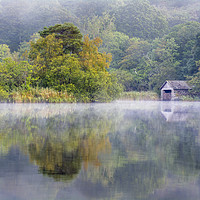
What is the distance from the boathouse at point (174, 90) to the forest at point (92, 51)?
1424 millimetres

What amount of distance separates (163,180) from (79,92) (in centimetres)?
2821

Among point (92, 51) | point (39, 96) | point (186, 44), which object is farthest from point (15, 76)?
point (186, 44)

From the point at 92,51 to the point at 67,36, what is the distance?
117 inches

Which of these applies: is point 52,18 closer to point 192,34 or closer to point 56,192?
point 192,34

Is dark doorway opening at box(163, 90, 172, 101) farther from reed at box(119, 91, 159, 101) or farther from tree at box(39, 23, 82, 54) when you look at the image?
tree at box(39, 23, 82, 54)

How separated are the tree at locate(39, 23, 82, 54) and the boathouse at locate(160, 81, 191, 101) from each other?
726 inches

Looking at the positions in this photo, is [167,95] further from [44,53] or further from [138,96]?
[44,53]

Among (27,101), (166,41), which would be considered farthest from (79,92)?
(166,41)

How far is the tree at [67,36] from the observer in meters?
35.8

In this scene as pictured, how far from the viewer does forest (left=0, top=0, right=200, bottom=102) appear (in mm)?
31453

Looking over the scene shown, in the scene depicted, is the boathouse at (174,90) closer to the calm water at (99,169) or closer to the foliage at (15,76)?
the foliage at (15,76)

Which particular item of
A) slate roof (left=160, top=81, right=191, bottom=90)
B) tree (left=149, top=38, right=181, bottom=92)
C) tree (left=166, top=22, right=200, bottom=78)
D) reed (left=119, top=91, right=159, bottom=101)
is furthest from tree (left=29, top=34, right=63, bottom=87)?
tree (left=166, top=22, right=200, bottom=78)

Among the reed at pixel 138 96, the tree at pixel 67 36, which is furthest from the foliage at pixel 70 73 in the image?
the reed at pixel 138 96

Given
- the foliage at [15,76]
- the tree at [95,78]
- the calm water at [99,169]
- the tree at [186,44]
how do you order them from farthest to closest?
the tree at [186,44]
the tree at [95,78]
the foliage at [15,76]
the calm water at [99,169]
